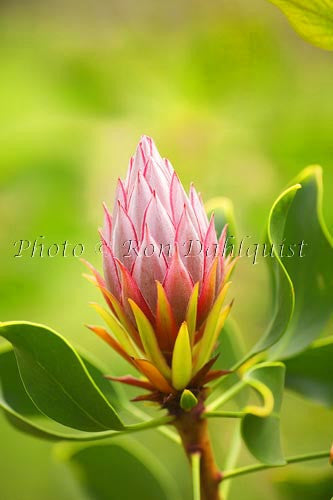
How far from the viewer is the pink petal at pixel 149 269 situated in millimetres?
658

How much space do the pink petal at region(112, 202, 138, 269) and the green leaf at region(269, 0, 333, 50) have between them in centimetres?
22

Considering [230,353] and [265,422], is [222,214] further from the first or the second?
[265,422]

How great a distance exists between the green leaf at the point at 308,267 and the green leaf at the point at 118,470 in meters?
0.28

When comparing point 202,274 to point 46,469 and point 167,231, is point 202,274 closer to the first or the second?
point 167,231

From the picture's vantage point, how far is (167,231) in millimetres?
661

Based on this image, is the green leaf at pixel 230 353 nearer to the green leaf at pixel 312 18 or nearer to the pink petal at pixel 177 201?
the pink petal at pixel 177 201

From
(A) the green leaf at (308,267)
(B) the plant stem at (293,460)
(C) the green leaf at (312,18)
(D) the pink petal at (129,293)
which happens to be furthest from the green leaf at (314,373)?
(C) the green leaf at (312,18)

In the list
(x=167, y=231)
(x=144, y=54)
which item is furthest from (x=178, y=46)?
(x=167, y=231)

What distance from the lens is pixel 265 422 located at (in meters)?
0.68

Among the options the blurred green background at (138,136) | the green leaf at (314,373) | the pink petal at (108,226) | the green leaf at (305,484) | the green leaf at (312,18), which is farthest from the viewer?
the blurred green background at (138,136)

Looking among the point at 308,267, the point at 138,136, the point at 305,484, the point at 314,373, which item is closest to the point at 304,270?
the point at 308,267

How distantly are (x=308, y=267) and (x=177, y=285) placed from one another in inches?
7.7

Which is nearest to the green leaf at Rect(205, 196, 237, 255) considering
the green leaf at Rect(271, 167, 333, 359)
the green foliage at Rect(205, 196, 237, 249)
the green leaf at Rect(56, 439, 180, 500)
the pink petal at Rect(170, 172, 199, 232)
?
the green foliage at Rect(205, 196, 237, 249)

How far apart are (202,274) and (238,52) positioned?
110 centimetres
